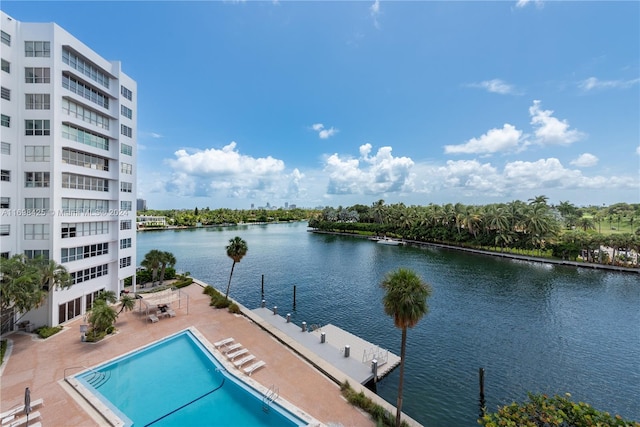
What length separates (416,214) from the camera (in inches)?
4016

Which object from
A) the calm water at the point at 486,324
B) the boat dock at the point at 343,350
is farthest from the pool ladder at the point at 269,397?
the calm water at the point at 486,324

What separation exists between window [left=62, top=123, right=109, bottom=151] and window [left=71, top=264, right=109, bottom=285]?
11680mm

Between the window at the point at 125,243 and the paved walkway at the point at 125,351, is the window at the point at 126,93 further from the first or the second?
the paved walkway at the point at 125,351

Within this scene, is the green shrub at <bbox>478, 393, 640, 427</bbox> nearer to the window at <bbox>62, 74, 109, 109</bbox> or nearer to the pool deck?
the pool deck

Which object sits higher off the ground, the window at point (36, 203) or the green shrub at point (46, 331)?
the window at point (36, 203)

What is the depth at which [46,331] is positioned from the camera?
20578 mm

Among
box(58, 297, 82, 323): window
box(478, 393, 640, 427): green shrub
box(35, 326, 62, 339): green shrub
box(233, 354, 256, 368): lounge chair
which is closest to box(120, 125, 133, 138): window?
box(58, 297, 82, 323): window

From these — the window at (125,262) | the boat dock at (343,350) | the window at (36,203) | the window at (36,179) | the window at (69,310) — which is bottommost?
the boat dock at (343,350)

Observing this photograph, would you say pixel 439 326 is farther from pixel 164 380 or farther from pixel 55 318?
pixel 55 318

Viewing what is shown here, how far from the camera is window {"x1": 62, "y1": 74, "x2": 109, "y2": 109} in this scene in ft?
77.4

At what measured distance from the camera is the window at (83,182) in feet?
77.3

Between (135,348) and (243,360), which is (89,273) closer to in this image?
(135,348)

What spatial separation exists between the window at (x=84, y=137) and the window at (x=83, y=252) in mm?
9556

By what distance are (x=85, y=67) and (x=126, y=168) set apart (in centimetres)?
973
